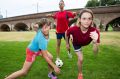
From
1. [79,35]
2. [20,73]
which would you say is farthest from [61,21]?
[20,73]

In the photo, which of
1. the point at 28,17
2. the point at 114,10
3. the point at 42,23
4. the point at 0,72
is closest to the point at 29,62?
the point at 42,23

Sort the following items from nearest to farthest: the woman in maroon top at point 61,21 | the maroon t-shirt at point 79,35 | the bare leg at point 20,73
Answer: the bare leg at point 20,73
the maroon t-shirt at point 79,35
the woman in maroon top at point 61,21

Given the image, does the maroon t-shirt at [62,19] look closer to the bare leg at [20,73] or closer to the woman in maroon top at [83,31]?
the woman in maroon top at [83,31]

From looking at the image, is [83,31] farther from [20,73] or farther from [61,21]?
[61,21]

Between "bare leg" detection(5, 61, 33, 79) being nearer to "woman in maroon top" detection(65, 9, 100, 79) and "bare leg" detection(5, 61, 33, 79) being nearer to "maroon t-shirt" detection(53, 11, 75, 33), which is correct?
"woman in maroon top" detection(65, 9, 100, 79)

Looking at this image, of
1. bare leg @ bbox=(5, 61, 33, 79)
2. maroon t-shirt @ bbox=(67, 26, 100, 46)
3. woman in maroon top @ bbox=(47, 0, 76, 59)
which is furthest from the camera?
woman in maroon top @ bbox=(47, 0, 76, 59)

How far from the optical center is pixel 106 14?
174 feet

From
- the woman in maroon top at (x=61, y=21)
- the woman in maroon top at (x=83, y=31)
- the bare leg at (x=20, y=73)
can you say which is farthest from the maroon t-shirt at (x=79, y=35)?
the woman in maroon top at (x=61, y=21)

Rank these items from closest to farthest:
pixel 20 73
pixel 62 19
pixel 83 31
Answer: pixel 20 73, pixel 83 31, pixel 62 19

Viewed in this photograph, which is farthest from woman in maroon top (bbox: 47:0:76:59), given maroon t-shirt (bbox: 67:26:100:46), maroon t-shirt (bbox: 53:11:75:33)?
maroon t-shirt (bbox: 67:26:100:46)

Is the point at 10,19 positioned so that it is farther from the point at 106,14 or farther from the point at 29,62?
the point at 29,62

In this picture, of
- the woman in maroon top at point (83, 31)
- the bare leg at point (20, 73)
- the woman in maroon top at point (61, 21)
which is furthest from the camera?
the woman in maroon top at point (61, 21)

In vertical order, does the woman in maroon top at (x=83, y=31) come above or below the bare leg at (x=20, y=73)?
above

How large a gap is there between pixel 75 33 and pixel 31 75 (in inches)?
79.7
